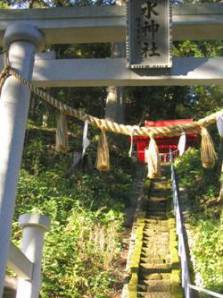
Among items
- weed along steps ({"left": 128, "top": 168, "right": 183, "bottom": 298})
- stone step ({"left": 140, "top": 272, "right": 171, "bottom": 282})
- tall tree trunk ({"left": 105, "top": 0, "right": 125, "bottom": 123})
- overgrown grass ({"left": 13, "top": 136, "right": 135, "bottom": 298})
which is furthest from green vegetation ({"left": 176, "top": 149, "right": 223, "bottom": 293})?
tall tree trunk ({"left": 105, "top": 0, "right": 125, "bottom": 123})

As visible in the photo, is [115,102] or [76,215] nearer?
[76,215]

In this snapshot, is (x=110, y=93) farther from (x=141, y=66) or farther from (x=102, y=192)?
(x=141, y=66)

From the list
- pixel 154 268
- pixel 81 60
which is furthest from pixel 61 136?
pixel 154 268

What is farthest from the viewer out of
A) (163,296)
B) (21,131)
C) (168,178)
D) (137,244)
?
(168,178)

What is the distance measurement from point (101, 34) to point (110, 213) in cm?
641

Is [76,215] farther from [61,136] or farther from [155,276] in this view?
[61,136]

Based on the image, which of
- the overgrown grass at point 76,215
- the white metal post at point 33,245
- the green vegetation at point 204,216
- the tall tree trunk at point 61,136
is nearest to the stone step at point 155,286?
the overgrown grass at point 76,215

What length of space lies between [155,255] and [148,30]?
5.18 m

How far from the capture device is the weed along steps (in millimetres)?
7953

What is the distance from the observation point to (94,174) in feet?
45.6

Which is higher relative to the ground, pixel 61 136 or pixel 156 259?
pixel 61 136

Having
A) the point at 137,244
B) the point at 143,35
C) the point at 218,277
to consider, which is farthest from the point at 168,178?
the point at 143,35

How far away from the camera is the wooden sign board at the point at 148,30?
200 inches

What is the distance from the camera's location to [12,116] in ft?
15.3
